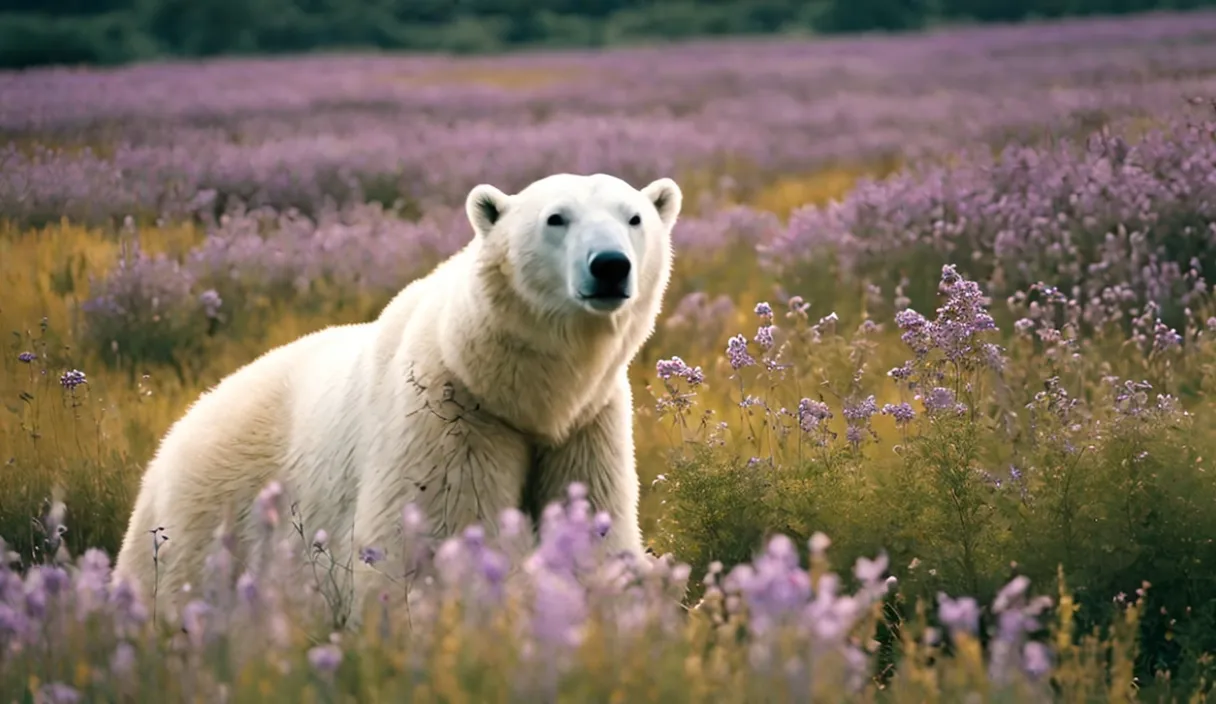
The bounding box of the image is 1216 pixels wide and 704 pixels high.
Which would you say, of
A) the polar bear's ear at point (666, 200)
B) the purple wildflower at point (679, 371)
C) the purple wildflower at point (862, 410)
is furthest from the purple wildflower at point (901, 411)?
the polar bear's ear at point (666, 200)

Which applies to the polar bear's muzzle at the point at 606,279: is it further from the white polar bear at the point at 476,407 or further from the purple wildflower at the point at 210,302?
the purple wildflower at the point at 210,302

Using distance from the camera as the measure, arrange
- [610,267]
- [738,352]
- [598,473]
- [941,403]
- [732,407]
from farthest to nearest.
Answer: [732,407], [738,352], [598,473], [941,403], [610,267]

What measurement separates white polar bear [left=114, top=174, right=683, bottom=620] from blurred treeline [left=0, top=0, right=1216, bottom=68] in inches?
866

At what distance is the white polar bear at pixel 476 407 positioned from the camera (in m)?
4.08

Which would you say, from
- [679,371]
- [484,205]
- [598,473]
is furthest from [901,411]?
[484,205]

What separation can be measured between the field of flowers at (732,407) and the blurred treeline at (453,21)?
13936 mm

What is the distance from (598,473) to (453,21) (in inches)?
1739

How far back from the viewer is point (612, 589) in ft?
8.78

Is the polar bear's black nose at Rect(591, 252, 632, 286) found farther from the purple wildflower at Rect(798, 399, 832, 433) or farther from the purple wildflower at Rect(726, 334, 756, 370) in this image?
the purple wildflower at Rect(798, 399, 832, 433)

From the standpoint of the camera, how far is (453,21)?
46.7 m

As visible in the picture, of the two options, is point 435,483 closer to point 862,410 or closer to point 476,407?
point 476,407

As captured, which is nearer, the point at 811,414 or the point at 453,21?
the point at 811,414

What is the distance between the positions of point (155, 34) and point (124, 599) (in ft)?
112

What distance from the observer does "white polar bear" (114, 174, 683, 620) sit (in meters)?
4.08
